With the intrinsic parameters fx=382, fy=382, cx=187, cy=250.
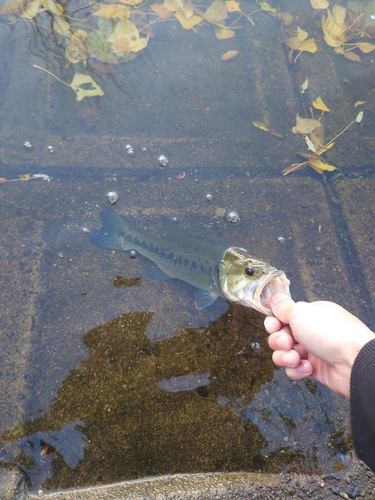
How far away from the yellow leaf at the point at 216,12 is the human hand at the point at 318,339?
14.7 ft

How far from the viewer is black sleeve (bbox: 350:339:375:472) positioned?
1875mm

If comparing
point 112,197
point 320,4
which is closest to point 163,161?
point 112,197

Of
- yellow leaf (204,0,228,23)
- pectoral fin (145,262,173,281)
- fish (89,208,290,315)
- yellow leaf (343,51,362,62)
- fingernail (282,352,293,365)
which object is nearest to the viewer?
fingernail (282,352,293,365)

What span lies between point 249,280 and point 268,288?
7.3 inches

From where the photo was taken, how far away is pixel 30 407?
2906 mm

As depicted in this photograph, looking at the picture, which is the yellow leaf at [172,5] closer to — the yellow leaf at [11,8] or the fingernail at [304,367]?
the yellow leaf at [11,8]

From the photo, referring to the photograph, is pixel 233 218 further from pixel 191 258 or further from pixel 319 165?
pixel 319 165

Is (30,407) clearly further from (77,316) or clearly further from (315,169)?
(315,169)

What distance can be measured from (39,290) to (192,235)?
1.50 m

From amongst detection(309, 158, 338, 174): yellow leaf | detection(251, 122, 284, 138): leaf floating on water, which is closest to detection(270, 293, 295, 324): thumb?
detection(309, 158, 338, 174): yellow leaf

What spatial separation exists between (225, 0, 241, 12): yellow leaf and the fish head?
399 centimetres

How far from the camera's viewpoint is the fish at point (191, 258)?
3.07 m

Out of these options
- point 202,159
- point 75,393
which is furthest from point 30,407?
point 202,159

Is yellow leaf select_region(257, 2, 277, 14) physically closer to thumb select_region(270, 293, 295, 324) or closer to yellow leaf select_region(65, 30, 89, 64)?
yellow leaf select_region(65, 30, 89, 64)
